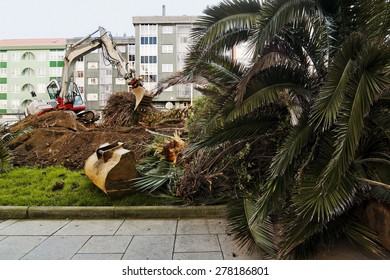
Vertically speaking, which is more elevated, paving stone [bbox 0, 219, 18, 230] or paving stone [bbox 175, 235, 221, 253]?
paving stone [bbox 175, 235, 221, 253]

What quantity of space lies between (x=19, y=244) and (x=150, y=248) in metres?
1.58

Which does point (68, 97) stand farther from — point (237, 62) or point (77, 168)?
point (237, 62)

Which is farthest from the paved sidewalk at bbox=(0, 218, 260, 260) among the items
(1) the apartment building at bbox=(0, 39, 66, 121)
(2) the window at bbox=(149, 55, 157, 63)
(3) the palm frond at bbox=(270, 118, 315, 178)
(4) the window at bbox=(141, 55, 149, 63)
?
(4) the window at bbox=(141, 55, 149, 63)

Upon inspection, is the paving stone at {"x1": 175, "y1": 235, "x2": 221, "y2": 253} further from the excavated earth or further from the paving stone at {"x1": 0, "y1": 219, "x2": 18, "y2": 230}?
the excavated earth

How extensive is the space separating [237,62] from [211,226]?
2.44 meters

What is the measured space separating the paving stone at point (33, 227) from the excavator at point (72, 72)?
233 inches

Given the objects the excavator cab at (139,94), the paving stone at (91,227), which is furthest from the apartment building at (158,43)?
the paving stone at (91,227)

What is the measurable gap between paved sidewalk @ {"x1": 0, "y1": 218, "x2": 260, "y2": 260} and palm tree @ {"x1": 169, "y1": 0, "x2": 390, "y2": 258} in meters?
0.45

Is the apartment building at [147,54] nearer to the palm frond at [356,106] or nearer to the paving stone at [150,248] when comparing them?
the paving stone at [150,248]

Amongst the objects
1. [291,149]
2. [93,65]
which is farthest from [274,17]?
[93,65]

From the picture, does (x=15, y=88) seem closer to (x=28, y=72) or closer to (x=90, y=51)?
(x=28, y=72)

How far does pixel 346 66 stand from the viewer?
219 centimetres

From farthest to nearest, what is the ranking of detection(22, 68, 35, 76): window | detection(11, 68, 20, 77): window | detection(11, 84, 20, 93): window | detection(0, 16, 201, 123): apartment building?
detection(0, 16, 201, 123): apartment building < detection(22, 68, 35, 76): window < detection(11, 84, 20, 93): window < detection(11, 68, 20, 77): window

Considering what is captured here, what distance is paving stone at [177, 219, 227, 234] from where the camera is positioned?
3.32 meters
